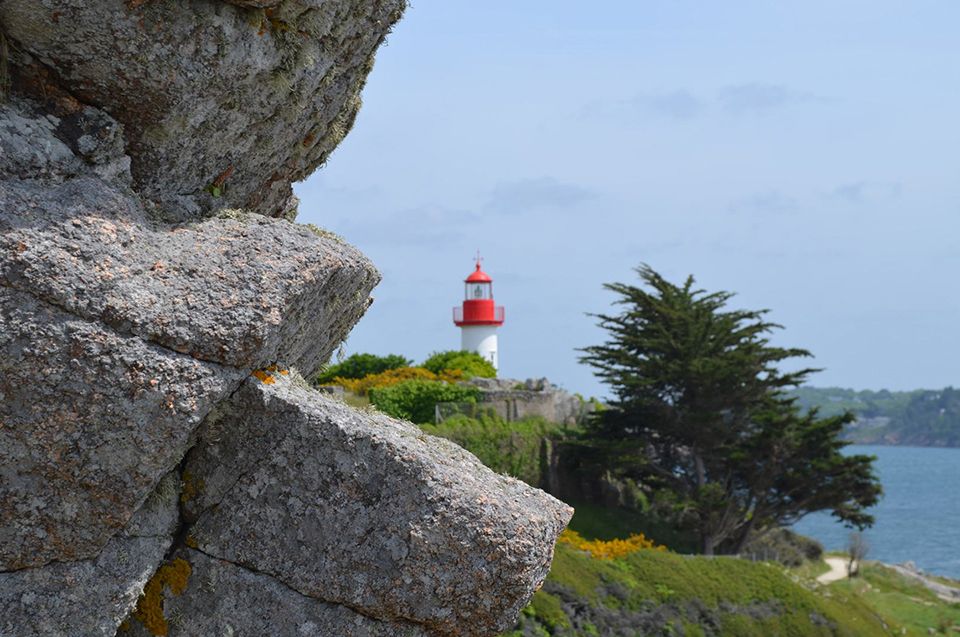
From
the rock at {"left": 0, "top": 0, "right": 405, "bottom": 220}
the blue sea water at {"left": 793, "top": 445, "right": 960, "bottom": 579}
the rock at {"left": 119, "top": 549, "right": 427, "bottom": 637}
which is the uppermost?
the rock at {"left": 0, "top": 0, "right": 405, "bottom": 220}

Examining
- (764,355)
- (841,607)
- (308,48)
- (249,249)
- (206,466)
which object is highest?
(764,355)

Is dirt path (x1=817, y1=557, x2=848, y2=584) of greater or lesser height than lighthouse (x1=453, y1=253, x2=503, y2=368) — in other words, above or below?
below

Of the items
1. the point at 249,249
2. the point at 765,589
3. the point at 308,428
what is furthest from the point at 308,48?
the point at 765,589

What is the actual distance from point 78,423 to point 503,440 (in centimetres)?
2452

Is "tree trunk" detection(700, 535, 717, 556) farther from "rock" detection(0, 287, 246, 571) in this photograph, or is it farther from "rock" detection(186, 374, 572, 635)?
"rock" detection(0, 287, 246, 571)

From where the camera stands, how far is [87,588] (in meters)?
4.38

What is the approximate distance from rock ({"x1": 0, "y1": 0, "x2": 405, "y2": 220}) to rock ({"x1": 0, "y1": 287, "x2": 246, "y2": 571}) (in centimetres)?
97

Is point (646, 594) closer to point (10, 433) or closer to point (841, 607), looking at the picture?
point (841, 607)

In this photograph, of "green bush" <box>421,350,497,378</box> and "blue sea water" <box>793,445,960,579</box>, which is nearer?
"green bush" <box>421,350,497,378</box>

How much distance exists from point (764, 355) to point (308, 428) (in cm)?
2804

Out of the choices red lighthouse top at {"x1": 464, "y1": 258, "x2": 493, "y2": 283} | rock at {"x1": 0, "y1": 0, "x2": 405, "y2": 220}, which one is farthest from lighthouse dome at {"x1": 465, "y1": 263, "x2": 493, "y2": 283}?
rock at {"x1": 0, "y1": 0, "x2": 405, "y2": 220}

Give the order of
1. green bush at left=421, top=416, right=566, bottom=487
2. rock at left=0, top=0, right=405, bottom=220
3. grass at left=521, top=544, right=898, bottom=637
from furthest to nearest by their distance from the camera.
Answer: green bush at left=421, top=416, right=566, bottom=487 → grass at left=521, top=544, right=898, bottom=637 → rock at left=0, top=0, right=405, bottom=220

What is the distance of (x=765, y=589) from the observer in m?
20.3

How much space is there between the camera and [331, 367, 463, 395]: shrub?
99.0 ft
